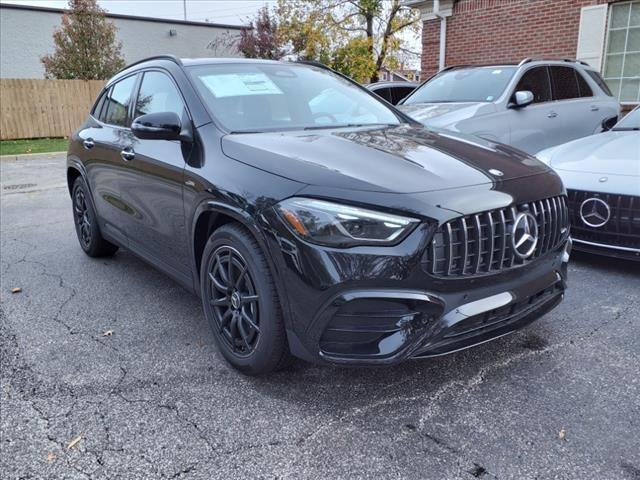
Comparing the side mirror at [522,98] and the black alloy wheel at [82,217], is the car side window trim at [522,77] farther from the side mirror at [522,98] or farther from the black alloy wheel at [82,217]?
the black alloy wheel at [82,217]

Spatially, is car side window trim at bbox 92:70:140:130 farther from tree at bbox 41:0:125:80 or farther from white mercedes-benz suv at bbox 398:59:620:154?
tree at bbox 41:0:125:80

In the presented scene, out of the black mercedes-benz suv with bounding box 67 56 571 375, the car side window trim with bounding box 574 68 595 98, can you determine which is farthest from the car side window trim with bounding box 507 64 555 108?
the black mercedes-benz suv with bounding box 67 56 571 375

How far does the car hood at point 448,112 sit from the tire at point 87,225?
338cm

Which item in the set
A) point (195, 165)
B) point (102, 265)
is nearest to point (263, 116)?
point (195, 165)

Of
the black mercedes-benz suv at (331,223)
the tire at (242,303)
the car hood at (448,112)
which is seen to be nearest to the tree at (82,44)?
the car hood at (448,112)

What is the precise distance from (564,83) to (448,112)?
214cm

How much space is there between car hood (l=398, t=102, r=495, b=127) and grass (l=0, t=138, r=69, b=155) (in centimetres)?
1150

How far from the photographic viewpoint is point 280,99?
3531mm

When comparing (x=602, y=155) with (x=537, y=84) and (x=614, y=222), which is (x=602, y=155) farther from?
(x=537, y=84)

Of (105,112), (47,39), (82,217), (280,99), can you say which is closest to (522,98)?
(280,99)

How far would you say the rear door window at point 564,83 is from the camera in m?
7.12

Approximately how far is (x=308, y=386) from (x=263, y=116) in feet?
5.30

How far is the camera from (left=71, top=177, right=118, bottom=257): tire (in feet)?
15.9

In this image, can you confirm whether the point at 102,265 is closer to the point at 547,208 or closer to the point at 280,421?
the point at 280,421
